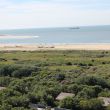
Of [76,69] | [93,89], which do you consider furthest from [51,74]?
[93,89]

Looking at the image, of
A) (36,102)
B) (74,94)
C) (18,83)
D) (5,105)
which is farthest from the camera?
(18,83)

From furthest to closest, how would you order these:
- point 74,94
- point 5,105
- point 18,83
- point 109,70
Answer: point 109,70
point 18,83
point 74,94
point 5,105

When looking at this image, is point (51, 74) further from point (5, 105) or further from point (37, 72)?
point (5, 105)

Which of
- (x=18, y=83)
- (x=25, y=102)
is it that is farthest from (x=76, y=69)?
(x=25, y=102)

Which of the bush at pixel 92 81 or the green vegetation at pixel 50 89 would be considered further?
the bush at pixel 92 81

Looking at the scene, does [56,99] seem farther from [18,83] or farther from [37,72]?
[37,72]

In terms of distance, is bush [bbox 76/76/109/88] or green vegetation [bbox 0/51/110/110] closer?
green vegetation [bbox 0/51/110/110]

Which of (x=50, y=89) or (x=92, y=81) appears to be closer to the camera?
(x=50, y=89)

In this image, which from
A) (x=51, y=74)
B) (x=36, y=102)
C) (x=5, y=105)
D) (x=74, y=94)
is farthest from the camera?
(x=51, y=74)

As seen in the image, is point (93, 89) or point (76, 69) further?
point (76, 69)
